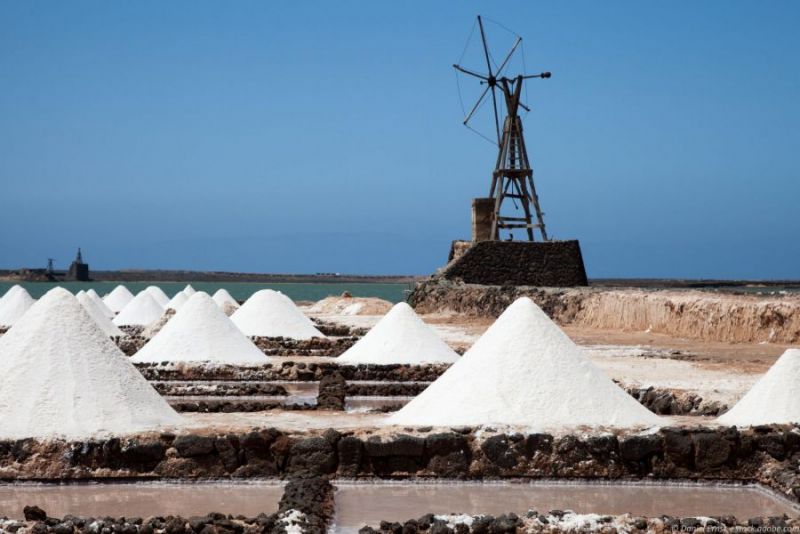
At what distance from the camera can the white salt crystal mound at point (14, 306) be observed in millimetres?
23500

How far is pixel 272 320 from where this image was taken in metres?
18.2

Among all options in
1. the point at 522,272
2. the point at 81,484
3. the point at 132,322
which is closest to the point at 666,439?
the point at 81,484

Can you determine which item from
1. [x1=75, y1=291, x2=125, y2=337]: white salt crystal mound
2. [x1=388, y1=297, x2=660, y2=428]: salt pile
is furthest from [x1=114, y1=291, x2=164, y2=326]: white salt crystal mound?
[x1=388, y1=297, x2=660, y2=428]: salt pile

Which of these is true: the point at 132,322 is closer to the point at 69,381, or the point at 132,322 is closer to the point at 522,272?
the point at 522,272

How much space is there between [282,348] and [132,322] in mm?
8221

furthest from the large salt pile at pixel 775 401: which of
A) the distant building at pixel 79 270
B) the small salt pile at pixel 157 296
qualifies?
the distant building at pixel 79 270

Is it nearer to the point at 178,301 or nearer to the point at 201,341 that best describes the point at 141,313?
the point at 178,301

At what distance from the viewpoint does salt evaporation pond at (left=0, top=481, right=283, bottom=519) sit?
6727 mm

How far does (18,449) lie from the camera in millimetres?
7531

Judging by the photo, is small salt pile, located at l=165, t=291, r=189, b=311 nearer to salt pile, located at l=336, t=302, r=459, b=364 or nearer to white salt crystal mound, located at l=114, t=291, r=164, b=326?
white salt crystal mound, located at l=114, t=291, r=164, b=326

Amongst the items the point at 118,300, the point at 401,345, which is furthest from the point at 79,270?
the point at 401,345

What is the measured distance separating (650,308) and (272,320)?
6.52 meters

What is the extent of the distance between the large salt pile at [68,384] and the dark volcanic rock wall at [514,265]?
19.9m

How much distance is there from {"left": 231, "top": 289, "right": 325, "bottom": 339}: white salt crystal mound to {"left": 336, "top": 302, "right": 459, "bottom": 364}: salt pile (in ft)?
10.3
